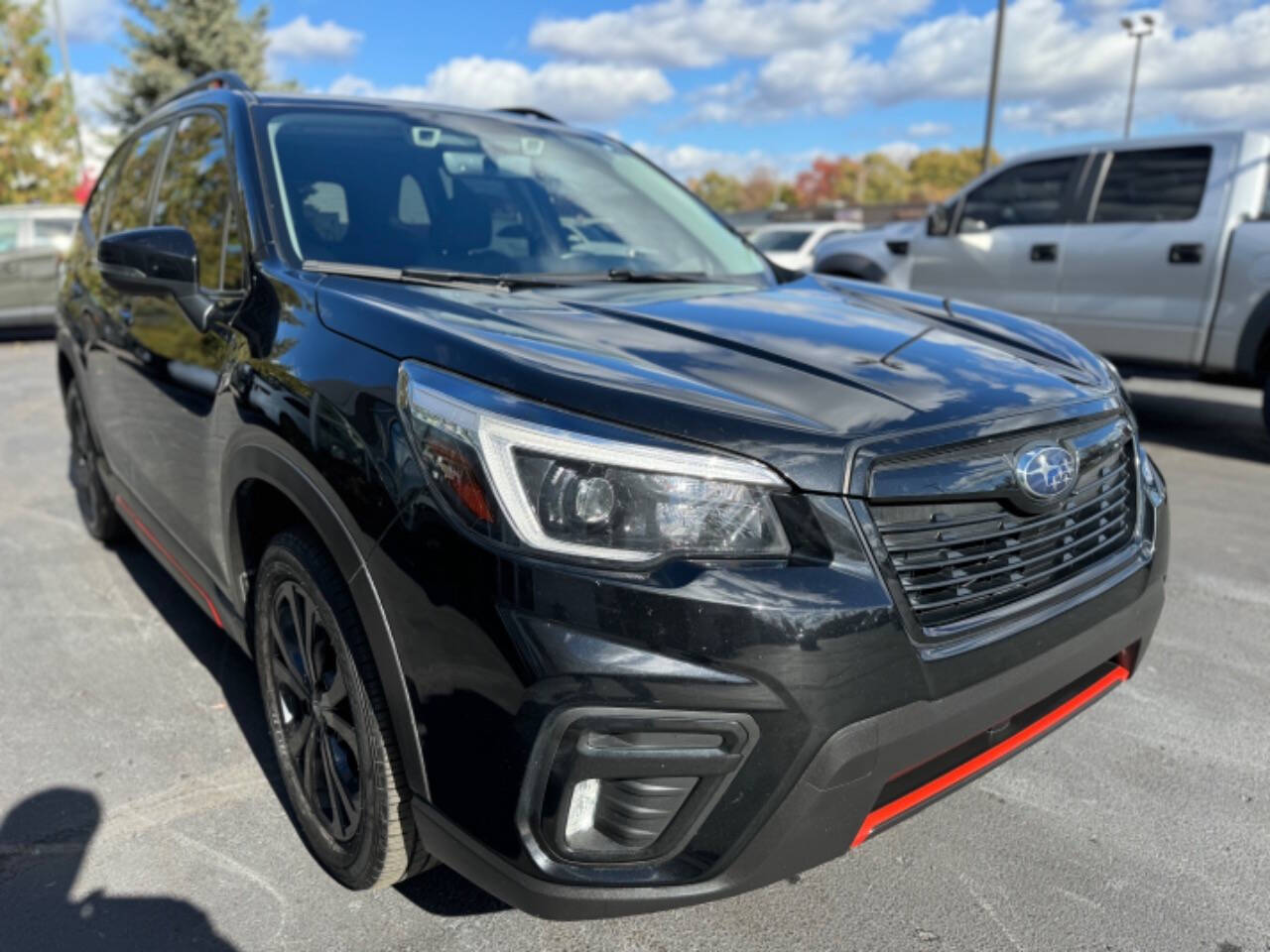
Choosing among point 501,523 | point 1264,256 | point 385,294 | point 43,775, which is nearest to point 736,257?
point 385,294

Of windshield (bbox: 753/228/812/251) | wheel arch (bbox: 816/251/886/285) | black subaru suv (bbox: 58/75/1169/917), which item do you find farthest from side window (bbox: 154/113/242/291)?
windshield (bbox: 753/228/812/251)

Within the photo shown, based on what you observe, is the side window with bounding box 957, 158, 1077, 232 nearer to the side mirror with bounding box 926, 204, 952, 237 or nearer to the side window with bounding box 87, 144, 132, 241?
the side mirror with bounding box 926, 204, 952, 237

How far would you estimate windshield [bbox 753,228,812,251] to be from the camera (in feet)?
53.8

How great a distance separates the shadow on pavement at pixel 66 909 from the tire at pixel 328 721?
31cm

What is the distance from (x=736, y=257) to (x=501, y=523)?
6.84 feet

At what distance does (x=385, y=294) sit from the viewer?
2.22 m

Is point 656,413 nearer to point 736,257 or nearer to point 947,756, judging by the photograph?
point 947,756

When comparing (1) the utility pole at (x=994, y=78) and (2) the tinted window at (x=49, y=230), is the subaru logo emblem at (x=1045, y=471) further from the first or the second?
(1) the utility pole at (x=994, y=78)

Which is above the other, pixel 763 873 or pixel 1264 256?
pixel 1264 256

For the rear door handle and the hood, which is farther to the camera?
the rear door handle

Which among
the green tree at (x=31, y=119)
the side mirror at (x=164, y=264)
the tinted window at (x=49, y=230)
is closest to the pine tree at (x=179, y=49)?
the green tree at (x=31, y=119)

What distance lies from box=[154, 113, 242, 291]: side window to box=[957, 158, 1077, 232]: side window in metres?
5.92

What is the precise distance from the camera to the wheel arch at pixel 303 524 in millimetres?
1817

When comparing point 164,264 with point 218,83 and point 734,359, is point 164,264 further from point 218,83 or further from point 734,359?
point 734,359
